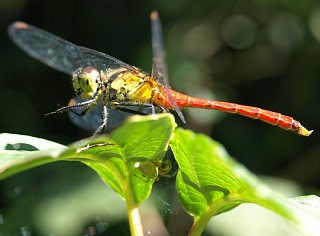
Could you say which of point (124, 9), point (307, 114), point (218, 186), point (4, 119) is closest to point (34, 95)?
point (4, 119)

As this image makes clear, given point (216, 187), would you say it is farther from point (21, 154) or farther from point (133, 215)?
point (21, 154)

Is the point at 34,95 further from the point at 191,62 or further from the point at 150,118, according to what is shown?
the point at 150,118

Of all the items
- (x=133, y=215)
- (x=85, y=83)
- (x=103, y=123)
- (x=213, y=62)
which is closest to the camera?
(x=133, y=215)

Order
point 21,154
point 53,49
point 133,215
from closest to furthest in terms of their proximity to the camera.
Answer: point 21,154 → point 133,215 → point 53,49

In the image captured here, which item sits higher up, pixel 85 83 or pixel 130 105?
pixel 85 83

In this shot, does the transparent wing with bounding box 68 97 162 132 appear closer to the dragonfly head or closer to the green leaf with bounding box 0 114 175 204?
the dragonfly head

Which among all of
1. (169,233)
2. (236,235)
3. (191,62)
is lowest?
(236,235)

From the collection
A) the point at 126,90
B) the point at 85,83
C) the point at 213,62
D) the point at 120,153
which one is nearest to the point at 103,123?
the point at 85,83

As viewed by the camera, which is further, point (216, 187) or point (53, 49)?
point (53, 49)
